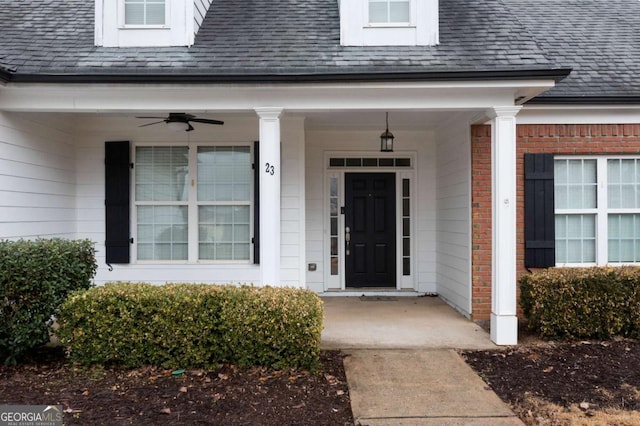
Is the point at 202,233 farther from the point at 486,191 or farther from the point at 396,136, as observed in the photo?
the point at 486,191

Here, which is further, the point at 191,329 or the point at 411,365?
the point at 411,365

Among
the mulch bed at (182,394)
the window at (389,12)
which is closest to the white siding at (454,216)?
Result: the window at (389,12)

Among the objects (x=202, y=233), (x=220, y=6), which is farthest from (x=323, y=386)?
(x=220, y=6)

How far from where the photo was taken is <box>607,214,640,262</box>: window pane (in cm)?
579

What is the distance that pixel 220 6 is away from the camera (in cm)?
617

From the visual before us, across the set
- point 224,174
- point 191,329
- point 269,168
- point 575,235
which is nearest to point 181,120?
point 224,174

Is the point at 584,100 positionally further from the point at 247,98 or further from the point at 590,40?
the point at 247,98

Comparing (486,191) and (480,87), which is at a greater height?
(480,87)

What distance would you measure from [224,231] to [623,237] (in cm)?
552

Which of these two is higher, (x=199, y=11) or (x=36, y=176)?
(x=199, y=11)

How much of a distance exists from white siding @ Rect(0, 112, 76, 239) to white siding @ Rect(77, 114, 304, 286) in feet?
0.70

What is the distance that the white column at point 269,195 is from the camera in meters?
4.67

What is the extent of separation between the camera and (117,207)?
240 inches

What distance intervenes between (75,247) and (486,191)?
4845 millimetres
